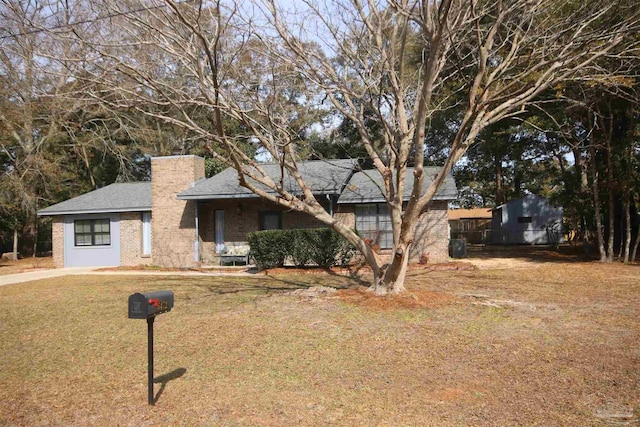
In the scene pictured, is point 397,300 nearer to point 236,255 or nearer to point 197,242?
point 236,255

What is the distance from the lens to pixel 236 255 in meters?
18.4

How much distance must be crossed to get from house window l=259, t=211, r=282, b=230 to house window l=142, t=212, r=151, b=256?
5.05 metres

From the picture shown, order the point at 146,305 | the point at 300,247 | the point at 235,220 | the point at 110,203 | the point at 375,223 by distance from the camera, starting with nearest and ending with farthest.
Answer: the point at 146,305 → the point at 300,247 → the point at 375,223 → the point at 235,220 → the point at 110,203

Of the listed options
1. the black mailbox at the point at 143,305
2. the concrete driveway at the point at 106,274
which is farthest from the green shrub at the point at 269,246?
the black mailbox at the point at 143,305

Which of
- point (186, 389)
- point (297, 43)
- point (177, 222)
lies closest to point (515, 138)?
point (177, 222)

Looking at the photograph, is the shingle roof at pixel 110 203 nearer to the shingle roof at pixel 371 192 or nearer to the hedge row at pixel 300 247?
the hedge row at pixel 300 247

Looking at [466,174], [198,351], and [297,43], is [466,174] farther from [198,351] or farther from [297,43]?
[198,351]

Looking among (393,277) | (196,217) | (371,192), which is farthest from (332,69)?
(196,217)

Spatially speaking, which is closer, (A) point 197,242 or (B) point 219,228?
(A) point 197,242

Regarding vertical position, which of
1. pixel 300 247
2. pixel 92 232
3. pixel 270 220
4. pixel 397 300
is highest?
pixel 270 220

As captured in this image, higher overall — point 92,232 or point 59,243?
point 92,232

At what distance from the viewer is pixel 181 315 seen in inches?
348

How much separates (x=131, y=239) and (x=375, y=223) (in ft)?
33.9

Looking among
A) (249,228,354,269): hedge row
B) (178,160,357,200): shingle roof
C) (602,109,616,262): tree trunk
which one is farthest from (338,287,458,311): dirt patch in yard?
(602,109,616,262): tree trunk
